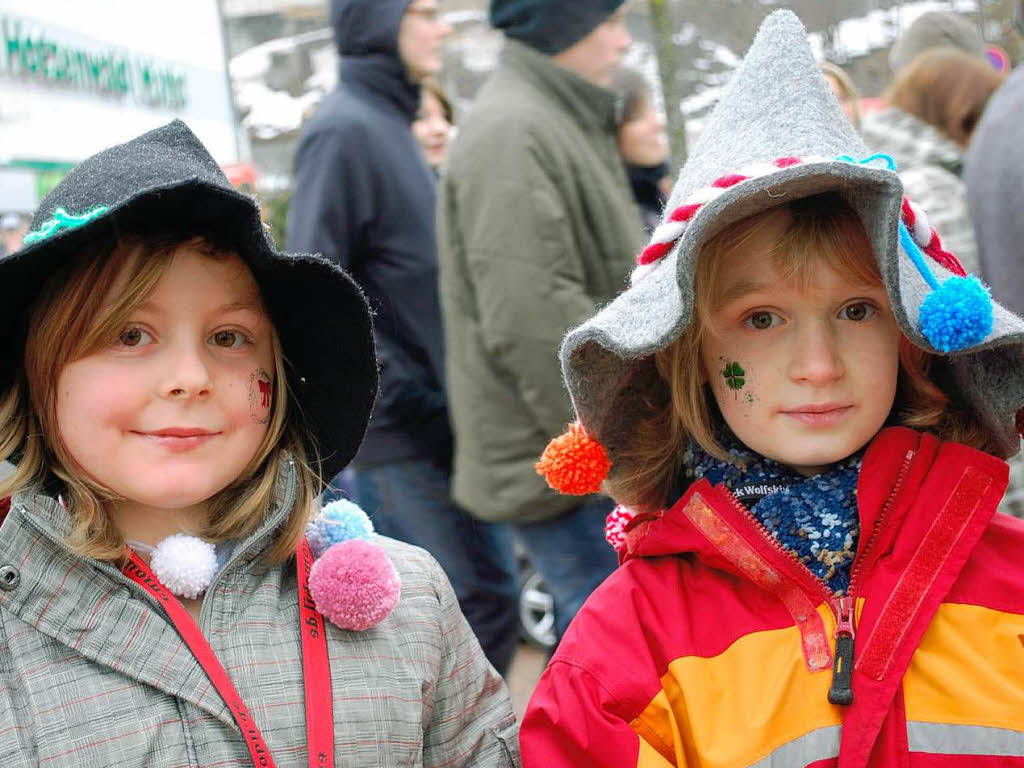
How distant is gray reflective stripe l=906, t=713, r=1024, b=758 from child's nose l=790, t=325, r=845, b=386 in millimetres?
507

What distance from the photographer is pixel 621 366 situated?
2.08 meters

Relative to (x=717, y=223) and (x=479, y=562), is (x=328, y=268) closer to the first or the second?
(x=717, y=223)

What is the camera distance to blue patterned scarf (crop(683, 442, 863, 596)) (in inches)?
74.8

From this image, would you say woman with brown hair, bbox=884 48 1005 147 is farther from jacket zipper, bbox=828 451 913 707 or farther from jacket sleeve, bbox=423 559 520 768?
jacket sleeve, bbox=423 559 520 768

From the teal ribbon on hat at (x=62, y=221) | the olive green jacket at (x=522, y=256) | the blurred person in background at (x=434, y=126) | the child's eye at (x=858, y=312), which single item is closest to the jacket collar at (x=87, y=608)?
the teal ribbon on hat at (x=62, y=221)

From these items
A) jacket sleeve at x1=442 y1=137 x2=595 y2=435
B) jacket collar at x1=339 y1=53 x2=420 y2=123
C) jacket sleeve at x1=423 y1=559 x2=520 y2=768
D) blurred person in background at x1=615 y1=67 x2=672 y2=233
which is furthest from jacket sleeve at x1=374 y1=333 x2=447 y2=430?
jacket sleeve at x1=423 y1=559 x2=520 y2=768

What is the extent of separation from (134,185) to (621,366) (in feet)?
2.63

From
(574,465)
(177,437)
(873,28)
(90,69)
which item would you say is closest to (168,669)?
(177,437)

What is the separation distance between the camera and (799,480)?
198 centimetres

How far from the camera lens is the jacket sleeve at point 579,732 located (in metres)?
1.77

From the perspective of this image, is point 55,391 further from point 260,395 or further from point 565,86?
point 565,86

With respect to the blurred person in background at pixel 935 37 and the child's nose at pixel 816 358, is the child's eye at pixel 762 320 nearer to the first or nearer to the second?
the child's nose at pixel 816 358

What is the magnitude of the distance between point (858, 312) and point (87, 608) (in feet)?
3.87

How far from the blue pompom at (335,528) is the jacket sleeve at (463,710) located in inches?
5.4
